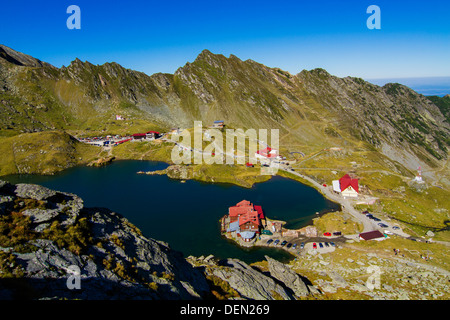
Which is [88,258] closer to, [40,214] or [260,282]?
[40,214]

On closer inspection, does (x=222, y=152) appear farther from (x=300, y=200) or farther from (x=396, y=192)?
(x=396, y=192)

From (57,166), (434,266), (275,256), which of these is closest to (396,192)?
(434,266)

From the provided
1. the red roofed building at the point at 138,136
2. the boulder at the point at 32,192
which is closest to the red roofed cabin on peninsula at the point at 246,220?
the boulder at the point at 32,192

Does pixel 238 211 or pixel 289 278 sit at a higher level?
pixel 238 211

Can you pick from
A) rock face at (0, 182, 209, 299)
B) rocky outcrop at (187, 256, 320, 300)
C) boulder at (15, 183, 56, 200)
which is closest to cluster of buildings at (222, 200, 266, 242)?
rocky outcrop at (187, 256, 320, 300)

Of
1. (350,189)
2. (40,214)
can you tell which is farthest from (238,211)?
(40,214)
